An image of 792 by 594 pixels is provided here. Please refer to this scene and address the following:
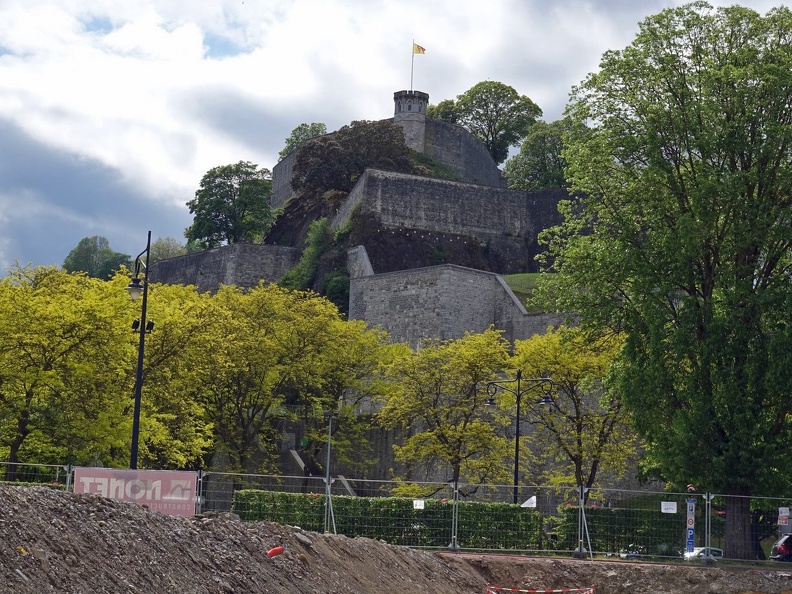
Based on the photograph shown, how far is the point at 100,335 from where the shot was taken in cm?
3284

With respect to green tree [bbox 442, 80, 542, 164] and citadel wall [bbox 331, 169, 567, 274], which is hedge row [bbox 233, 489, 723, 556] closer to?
citadel wall [bbox 331, 169, 567, 274]

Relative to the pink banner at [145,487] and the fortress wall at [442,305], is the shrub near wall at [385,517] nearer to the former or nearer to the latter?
the pink banner at [145,487]

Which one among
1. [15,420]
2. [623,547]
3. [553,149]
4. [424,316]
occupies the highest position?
[553,149]

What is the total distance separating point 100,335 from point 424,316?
24.2 meters

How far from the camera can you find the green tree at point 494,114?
3792 inches

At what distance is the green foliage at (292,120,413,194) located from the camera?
245 ft

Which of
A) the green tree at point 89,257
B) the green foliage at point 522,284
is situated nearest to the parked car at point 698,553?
the green foliage at point 522,284

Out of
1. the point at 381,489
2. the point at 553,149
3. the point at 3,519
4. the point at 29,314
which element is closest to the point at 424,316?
the point at 381,489

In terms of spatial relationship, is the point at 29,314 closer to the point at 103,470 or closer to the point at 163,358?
the point at 163,358

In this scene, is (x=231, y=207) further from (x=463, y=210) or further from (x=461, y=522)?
(x=461, y=522)

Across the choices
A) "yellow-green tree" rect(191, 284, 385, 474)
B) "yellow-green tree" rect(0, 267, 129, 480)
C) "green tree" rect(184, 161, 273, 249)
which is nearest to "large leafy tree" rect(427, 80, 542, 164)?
"green tree" rect(184, 161, 273, 249)

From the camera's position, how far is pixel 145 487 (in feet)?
68.7

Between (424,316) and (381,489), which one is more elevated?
(424,316)

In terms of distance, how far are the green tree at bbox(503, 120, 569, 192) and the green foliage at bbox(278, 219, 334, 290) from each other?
20.7 metres
